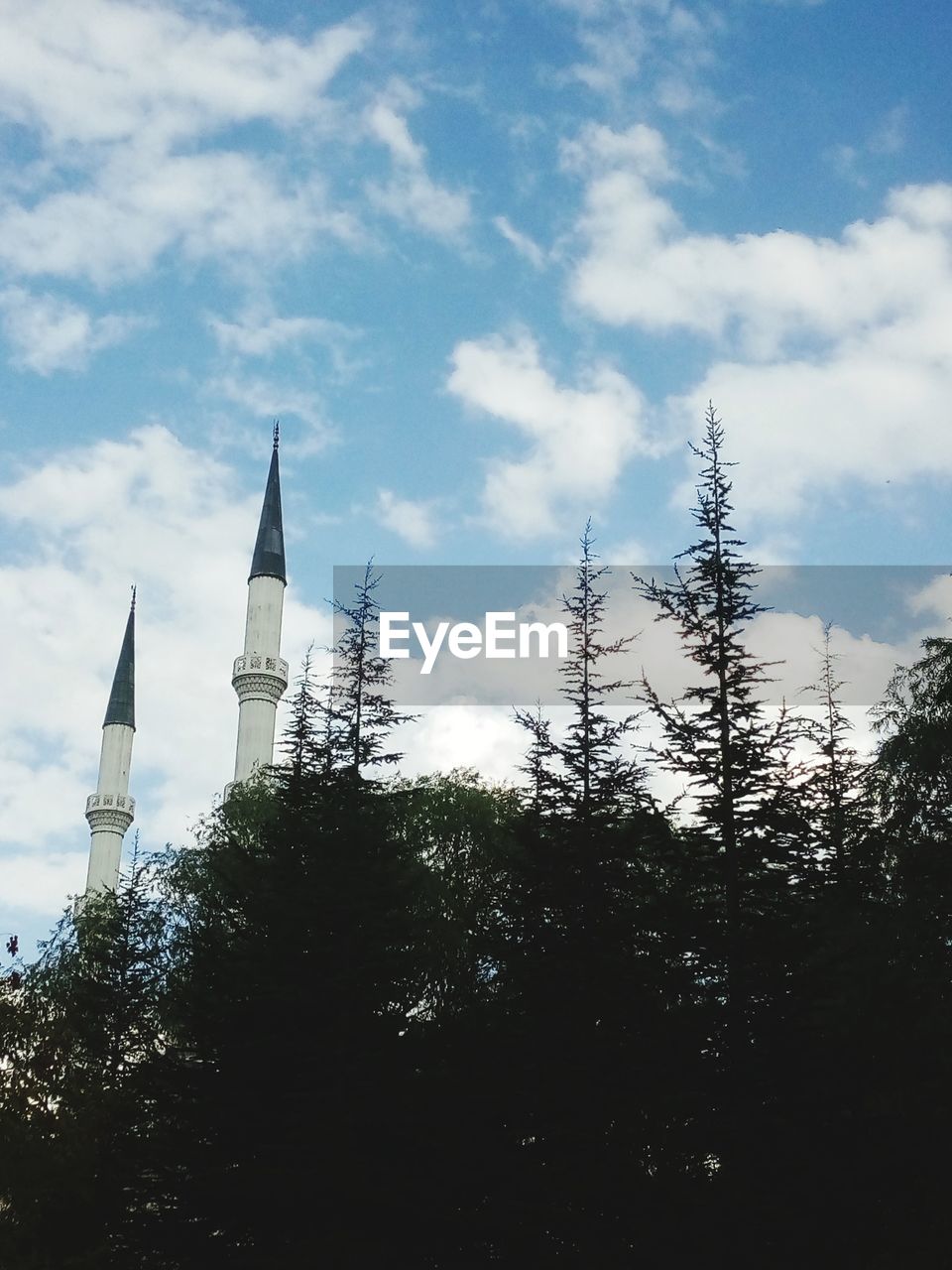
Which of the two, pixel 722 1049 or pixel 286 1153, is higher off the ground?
pixel 722 1049

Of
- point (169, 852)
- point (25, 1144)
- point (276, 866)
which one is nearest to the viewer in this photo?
point (25, 1144)

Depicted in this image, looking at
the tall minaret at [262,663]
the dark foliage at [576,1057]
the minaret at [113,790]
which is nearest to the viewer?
the dark foliage at [576,1057]

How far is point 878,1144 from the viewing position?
22453mm

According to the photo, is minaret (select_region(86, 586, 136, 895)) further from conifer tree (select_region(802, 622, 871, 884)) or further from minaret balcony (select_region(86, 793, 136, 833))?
conifer tree (select_region(802, 622, 871, 884))

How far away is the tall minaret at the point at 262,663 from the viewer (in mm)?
57688

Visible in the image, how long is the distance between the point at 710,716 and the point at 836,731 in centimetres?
1464

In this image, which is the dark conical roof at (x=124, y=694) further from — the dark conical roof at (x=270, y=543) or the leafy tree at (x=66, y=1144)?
the leafy tree at (x=66, y=1144)

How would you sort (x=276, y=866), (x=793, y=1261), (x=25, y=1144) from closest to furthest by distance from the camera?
(x=793, y=1261)
(x=25, y=1144)
(x=276, y=866)

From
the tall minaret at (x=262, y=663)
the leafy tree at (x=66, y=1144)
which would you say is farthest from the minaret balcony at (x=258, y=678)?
the leafy tree at (x=66, y=1144)

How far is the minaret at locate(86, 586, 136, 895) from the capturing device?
2579 inches

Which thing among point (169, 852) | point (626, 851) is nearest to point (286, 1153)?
point (626, 851)

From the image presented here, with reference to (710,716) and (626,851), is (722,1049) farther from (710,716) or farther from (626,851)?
(710,716)

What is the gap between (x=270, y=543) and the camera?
62.0 m

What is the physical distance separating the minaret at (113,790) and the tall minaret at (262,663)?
11.3 m
